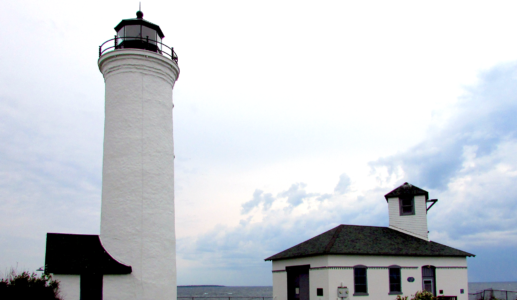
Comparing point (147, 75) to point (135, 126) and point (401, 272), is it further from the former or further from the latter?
point (401, 272)

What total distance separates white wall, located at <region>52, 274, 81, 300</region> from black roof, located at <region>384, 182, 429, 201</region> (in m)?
19.7

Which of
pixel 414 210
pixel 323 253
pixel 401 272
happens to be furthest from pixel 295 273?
pixel 414 210

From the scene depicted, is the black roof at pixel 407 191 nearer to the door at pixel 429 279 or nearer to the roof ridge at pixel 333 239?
the roof ridge at pixel 333 239

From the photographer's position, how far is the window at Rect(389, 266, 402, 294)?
24438mm

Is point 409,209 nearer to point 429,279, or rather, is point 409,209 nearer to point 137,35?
point 429,279

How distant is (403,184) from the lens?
28.8m

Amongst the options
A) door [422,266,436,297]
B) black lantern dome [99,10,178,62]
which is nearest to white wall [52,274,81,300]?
black lantern dome [99,10,178,62]

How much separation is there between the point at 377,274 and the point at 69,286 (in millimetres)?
15808

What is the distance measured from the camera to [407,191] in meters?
28.2

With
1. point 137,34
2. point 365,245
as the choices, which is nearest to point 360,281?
point 365,245

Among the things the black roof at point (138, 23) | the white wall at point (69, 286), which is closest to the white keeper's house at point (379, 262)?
the white wall at point (69, 286)

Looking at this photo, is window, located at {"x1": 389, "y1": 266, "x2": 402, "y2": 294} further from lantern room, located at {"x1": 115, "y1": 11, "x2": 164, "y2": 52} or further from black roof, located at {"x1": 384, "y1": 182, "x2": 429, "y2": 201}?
lantern room, located at {"x1": 115, "y1": 11, "x2": 164, "y2": 52}

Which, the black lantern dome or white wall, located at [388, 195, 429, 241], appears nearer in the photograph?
the black lantern dome

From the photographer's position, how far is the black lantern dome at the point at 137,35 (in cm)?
1930
